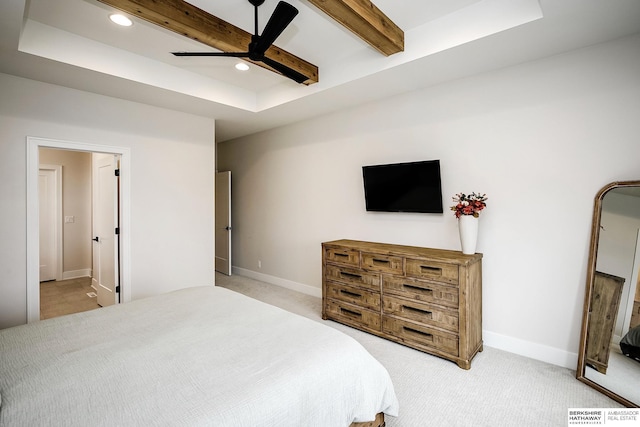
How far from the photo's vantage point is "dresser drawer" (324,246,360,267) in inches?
131

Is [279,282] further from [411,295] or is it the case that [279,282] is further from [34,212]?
[34,212]

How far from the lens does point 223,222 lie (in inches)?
231

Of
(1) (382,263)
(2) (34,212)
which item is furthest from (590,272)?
(2) (34,212)

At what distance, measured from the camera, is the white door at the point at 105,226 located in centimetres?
373

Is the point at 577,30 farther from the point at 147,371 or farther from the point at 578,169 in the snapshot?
the point at 147,371

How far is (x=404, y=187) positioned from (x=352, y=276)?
1.14 m

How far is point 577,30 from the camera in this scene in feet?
7.38

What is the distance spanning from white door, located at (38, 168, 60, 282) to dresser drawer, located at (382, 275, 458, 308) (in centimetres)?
568

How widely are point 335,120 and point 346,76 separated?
1012mm

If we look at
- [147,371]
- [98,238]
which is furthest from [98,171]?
[147,371]

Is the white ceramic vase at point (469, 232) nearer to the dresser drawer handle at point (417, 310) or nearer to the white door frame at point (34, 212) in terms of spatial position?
the dresser drawer handle at point (417, 310)

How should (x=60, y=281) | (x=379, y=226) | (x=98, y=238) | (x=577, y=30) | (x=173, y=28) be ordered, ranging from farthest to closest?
(x=60, y=281) → (x=98, y=238) → (x=379, y=226) → (x=173, y=28) → (x=577, y=30)

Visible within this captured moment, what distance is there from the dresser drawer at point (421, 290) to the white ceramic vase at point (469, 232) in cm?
42

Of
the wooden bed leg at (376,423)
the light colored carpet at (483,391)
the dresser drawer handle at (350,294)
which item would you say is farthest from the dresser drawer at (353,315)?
the wooden bed leg at (376,423)
